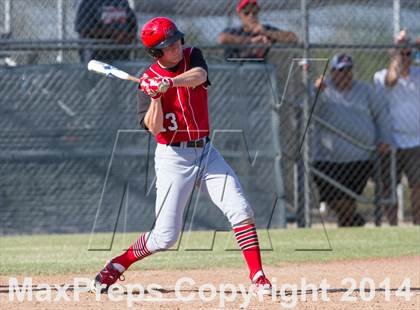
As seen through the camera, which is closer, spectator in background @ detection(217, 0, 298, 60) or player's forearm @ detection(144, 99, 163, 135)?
player's forearm @ detection(144, 99, 163, 135)

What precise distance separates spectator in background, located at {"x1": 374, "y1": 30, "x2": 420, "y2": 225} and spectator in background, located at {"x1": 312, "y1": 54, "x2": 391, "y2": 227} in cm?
18

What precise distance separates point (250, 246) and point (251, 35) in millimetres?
5477

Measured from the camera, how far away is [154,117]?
5965 mm

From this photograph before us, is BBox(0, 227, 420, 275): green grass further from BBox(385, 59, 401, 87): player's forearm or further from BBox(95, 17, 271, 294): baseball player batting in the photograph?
BBox(385, 59, 401, 87): player's forearm


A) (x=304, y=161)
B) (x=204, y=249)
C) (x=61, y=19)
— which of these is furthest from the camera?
(x=304, y=161)

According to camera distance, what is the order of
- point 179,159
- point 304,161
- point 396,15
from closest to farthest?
point 179,159 → point 304,161 → point 396,15

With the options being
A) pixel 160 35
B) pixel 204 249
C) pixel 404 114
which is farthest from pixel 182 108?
pixel 404 114

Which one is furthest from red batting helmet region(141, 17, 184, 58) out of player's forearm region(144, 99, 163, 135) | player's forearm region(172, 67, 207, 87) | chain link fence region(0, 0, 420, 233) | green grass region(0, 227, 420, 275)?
chain link fence region(0, 0, 420, 233)

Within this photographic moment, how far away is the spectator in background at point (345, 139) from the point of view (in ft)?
37.7

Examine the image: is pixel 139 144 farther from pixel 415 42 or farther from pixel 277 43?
pixel 415 42

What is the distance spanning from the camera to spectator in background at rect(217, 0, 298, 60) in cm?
1110

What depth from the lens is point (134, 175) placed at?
35.6 ft

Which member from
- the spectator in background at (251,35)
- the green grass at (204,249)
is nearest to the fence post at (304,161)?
the spectator in background at (251,35)

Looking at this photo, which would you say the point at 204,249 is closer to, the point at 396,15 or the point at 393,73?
the point at 393,73
